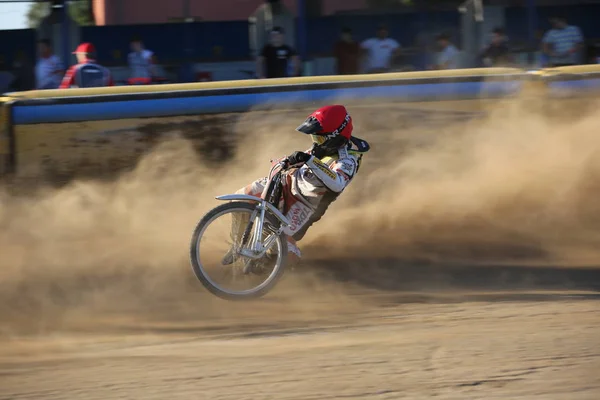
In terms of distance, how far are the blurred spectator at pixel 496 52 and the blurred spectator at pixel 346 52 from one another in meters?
2.00

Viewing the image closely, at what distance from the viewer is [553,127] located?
10.5 metres

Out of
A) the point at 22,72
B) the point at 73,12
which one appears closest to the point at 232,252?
the point at 22,72

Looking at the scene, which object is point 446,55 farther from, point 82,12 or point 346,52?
point 82,12

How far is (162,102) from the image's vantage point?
10023mm

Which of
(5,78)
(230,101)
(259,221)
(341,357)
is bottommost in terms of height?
(341,357)

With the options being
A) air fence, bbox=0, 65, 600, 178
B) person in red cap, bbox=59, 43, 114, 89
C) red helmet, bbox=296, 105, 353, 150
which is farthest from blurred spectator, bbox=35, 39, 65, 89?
red helmet, bbox=296, 105, 353, 150

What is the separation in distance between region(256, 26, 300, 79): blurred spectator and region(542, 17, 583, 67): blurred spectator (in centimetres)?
407

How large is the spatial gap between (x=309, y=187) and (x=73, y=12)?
25.7 feet

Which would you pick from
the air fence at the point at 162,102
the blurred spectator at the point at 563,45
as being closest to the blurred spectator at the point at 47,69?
the air fence at the point at 162,102

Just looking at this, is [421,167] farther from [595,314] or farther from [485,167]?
[595,314]

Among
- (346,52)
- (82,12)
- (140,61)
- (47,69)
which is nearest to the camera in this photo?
(47,69)

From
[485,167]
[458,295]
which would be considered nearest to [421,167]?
[485,167]

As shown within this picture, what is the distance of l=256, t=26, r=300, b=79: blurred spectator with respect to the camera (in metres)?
13.4

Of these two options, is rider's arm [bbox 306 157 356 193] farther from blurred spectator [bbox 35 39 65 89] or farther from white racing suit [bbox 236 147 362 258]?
blurred spectator [bbox 35 39 65 89]
